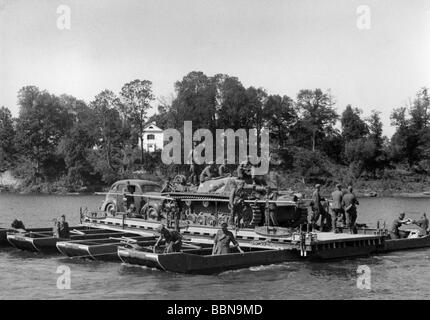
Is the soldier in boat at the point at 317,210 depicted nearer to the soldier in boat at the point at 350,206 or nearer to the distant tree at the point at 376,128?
the soldier in boat at the point at 350,206

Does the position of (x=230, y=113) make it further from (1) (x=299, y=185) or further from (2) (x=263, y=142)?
(1) (x=299, y=185)

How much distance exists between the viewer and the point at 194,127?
82.4 metres

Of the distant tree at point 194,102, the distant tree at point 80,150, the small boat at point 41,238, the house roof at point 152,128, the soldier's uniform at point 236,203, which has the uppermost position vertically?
the distant tree at point 194,102

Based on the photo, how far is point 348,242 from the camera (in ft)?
78.2

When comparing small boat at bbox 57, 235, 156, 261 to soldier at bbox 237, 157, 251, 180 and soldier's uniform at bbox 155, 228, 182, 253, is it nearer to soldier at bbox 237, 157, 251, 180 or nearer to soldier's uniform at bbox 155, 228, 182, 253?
soldier's uniform at bbox 155, 228, 182, 253

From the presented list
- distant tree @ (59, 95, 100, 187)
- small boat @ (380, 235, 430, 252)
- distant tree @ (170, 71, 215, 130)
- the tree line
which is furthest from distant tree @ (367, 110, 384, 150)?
small boat @ (380, 235, 430, 252)

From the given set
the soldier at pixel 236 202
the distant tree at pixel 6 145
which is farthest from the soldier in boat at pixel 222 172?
the distant tree at pixel 6 145

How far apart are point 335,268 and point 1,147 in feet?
248

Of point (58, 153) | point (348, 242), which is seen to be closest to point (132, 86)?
point (58, 153)

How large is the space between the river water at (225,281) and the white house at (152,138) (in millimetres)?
64513

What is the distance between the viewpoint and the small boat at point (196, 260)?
19.6m

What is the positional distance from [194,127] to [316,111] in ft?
75.1

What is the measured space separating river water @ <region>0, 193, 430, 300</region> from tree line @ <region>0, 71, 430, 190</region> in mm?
60276

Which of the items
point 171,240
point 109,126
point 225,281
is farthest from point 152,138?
point 225,281
